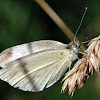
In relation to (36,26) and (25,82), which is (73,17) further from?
(25,82)

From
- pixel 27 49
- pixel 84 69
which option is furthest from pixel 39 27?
pixel 84 69

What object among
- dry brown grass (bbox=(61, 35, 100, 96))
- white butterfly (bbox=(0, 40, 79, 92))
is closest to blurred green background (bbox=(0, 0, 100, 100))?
white butterfly (bbox=(0, 40, 79, 92))

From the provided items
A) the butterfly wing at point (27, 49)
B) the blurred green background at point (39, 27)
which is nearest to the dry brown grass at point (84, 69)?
the butterfly wing at point (27, 49)

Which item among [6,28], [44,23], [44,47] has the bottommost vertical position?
[44,47]

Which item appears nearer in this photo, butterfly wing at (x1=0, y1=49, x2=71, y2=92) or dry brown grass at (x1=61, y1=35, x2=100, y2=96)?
dry brown grass at (x1=61, y1=35, x2=100, y2=96)

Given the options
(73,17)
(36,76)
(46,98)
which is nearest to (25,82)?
(36,76)

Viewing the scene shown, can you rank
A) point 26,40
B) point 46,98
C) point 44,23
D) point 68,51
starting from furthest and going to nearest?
1. point 44,23
2. point 26,40
3. point 46,98
4. point 68,51

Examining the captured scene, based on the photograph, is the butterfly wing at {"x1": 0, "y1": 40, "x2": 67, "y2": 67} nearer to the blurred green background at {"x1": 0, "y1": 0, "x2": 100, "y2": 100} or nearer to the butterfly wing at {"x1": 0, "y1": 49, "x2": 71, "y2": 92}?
the butterfly wing at {"x1": 0, "y1": 49, "x2": 71, "y2": 92}

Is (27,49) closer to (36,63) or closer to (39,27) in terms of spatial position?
(36,63)
